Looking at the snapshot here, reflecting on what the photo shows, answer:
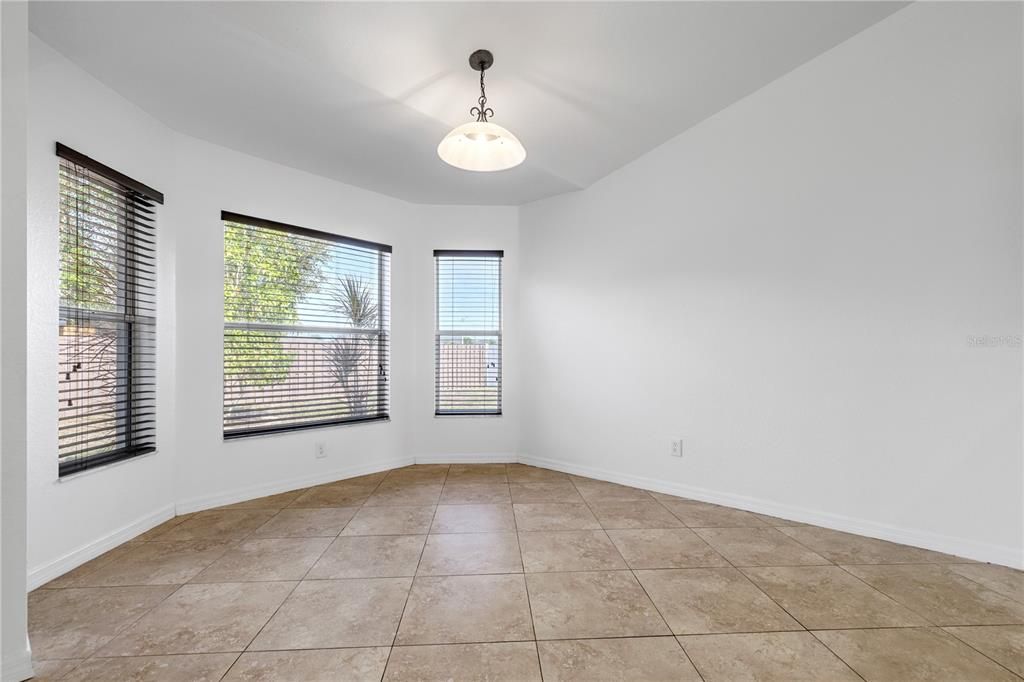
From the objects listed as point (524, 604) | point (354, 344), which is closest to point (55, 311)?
point (354, 344)

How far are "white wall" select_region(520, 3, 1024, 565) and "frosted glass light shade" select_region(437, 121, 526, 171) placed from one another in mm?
1715

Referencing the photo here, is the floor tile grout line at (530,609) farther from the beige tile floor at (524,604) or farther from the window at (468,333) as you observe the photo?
the window at (468,333)

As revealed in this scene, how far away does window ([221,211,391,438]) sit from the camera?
3.38 metres

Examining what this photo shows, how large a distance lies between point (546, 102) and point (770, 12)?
47.9 inches

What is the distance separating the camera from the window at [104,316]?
2.30 meters

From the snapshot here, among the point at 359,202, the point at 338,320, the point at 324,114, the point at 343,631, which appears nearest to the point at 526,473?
the point at 338,320

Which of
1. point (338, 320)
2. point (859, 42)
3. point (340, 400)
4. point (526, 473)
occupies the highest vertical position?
point (859, 42)

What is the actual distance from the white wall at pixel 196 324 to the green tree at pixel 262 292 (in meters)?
0.10

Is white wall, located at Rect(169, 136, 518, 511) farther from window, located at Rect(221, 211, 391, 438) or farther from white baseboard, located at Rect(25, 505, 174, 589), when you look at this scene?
white baseboard, located at Rect(25, 505, 174, 589)

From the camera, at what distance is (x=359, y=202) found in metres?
4.04

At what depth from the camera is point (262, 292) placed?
3.49 m

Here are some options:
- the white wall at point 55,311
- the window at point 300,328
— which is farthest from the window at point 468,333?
the white wall at point 55,311

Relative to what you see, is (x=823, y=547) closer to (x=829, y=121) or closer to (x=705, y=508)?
(x=705, y=508)

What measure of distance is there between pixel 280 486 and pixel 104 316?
169 cm
